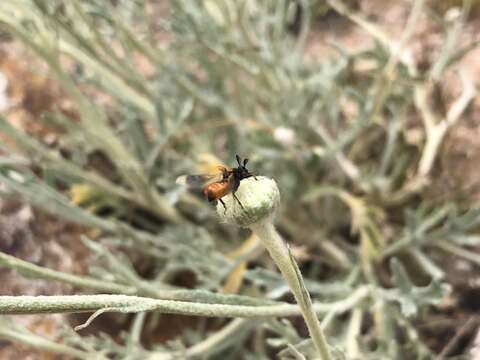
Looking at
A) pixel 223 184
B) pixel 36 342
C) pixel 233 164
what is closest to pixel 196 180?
pixel 223 184

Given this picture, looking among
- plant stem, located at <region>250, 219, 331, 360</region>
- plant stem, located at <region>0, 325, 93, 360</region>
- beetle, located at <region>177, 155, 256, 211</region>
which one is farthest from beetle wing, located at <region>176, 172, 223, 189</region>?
plant stem, located at <region>0, 325, 93, 360</region>

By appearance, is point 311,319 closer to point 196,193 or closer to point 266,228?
point 266,228

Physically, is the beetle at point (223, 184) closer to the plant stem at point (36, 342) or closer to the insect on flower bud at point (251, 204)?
the insect on flower bud at point (251, 204)

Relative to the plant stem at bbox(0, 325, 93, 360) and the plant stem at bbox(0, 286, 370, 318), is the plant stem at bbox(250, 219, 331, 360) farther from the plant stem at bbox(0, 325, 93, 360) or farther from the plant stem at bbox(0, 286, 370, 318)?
the plant stem at bbox(0, 325, 93, 360)

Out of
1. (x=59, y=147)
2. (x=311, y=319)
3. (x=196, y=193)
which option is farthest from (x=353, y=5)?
(x=311, y=319)

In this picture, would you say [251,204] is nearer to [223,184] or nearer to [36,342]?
[223,184]
